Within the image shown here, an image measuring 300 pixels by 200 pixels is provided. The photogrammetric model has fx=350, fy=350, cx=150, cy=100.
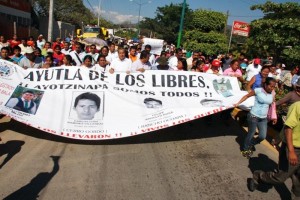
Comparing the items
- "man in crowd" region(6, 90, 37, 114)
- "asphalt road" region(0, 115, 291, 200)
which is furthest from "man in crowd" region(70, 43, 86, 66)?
"man in crowd" region(6, 90, 37, 114)

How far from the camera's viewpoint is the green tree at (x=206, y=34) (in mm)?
21094

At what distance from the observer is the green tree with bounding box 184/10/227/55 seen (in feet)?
69.2

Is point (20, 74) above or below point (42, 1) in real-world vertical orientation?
below

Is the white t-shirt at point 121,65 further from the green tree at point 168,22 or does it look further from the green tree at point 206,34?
the green tree at point 168,22

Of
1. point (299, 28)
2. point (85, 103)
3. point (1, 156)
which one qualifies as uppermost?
point (299, 28)

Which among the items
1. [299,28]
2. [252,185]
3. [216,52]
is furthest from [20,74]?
[216,52]

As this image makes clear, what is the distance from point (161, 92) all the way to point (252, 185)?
8.59 ft

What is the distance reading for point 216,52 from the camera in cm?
2159

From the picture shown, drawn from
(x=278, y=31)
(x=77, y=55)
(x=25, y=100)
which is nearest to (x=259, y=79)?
(x=77, y=55)

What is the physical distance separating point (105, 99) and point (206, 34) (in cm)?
1579

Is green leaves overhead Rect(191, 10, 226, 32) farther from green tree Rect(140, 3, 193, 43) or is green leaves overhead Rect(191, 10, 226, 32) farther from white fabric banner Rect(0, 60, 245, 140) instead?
green tree Rect(140, 3, 193, 43)

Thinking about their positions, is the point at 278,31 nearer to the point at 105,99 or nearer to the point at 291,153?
the point at 105,99

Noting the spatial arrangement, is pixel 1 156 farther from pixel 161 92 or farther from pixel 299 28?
pixel 299 28

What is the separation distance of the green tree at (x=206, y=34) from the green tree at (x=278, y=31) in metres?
6.42
